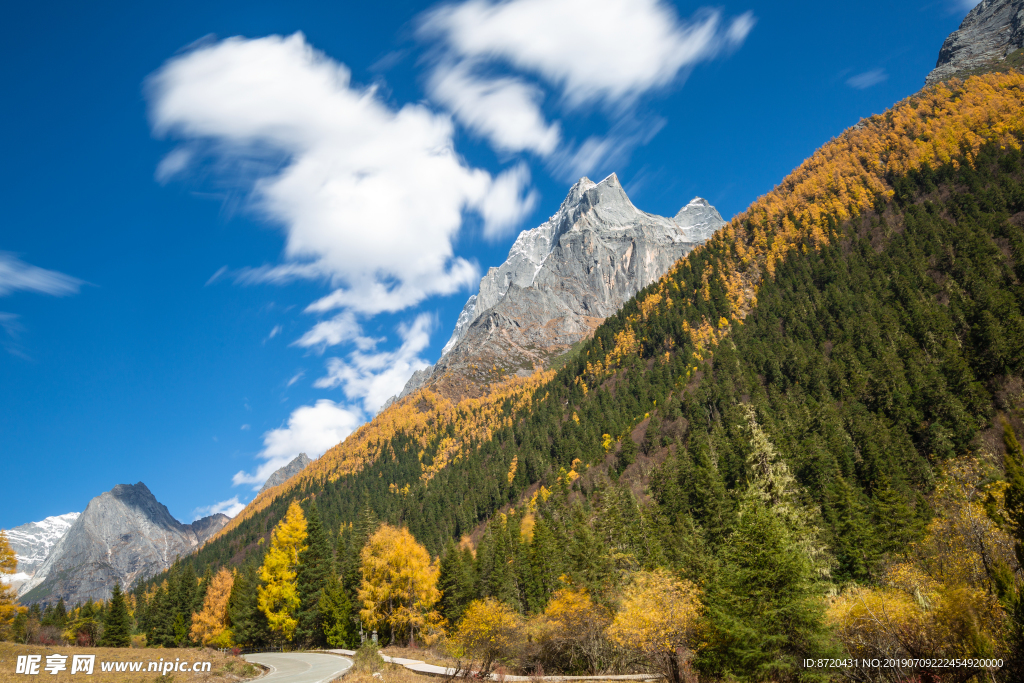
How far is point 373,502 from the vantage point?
6471 inches

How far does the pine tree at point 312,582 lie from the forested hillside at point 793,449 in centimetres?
332

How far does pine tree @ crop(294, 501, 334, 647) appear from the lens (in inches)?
2046

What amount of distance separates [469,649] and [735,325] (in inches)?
4876

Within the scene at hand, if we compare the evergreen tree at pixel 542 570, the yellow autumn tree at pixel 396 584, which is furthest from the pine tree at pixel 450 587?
the evergreen tree at pixel 542 570

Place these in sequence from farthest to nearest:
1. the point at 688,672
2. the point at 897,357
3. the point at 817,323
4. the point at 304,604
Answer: the point at 817,323, the point at 897,357, the point at 304,604, the point at 688,672

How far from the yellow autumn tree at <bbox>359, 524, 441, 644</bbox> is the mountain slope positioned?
34805 millimetres

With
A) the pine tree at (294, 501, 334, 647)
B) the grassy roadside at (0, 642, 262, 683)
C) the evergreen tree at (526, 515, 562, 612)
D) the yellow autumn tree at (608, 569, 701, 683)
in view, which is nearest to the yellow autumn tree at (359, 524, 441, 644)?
the pine tree at (294, 501, 334, 647)

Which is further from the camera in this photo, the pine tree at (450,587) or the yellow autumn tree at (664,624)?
the pine tree at (450,587)

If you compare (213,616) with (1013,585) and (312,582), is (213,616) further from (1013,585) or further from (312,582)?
(1013,585)

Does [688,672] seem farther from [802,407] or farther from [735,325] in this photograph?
[735,325]

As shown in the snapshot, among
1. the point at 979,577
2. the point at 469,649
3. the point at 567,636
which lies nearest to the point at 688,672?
the point at 567,636

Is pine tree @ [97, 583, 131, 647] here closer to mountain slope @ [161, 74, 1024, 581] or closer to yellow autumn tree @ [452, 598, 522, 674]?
yellow autumn tree @ [452, 598, 522, 674]

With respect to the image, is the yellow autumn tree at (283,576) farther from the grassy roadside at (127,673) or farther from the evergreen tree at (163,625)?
Answer: the evergreen tree at (163,625)

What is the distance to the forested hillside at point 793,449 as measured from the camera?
24.1 metres
